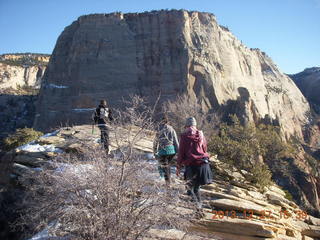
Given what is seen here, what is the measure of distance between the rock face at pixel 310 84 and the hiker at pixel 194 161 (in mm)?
48595

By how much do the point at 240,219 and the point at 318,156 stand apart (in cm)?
2786

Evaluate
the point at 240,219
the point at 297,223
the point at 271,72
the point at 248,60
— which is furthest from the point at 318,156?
the point at 240,219

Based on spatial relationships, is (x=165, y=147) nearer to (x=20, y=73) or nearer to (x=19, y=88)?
(x=19, y=88)

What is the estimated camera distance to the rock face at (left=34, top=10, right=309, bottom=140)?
103 feet

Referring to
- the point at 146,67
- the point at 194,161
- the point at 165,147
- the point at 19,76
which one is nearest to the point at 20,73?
the point at 19,76

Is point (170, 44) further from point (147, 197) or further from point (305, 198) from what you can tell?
point (147, 197)

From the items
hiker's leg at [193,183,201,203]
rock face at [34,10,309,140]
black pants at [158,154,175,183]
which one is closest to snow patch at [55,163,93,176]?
black pants at [158,154,175,183]

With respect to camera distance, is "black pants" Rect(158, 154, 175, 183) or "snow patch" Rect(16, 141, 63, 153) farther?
"snow patch" Rect(16, 141, 63, 153)

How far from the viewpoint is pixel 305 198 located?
1516 cm

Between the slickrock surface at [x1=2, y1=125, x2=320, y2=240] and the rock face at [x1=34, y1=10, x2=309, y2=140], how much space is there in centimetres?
2088

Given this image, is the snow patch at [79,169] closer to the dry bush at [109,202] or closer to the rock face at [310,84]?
the dry bush at [109,202]

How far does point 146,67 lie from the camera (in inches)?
1305

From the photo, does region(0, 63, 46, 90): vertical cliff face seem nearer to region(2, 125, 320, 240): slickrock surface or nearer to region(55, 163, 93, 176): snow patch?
region(2, 125, 320, 240): slickrock surface

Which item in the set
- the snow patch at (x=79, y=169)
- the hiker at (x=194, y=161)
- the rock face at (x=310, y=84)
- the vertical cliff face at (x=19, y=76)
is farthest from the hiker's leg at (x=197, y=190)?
the vertical cliff face at (x=19, y=76)
